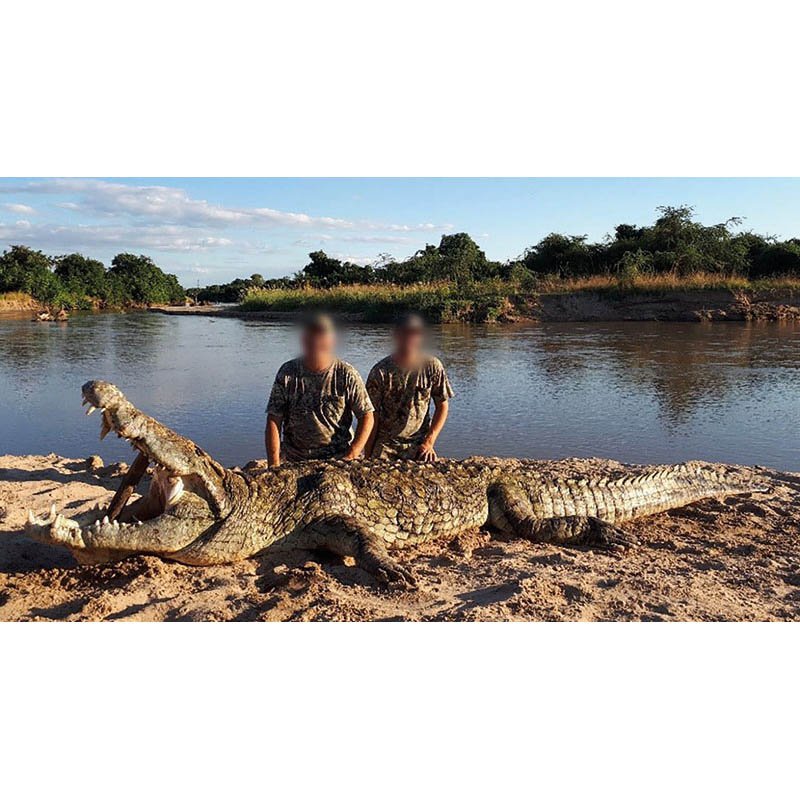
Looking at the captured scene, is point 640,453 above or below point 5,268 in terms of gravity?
below

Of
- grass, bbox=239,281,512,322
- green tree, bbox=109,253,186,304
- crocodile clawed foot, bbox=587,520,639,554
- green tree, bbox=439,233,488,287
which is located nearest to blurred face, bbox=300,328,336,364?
crocodile clawed foot, bbox=587,520,639,554

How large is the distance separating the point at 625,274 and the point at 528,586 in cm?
2481

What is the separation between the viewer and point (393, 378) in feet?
17.0

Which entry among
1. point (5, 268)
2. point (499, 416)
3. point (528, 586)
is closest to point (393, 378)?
point (528, 586)

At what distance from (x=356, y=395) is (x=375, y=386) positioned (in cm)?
54

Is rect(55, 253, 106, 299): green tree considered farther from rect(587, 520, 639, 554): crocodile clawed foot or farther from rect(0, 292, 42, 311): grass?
rect(587, 520, 639, 554): crocodile clawed foot

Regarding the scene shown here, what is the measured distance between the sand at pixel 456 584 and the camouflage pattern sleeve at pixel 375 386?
1.48m

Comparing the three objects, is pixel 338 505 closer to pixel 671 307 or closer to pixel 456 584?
pixel 456 584

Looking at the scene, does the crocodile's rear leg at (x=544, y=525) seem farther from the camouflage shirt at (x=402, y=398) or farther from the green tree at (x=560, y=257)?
the green tree at (x=560, y=257)

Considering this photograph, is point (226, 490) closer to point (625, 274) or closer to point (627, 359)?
point (627, 359)

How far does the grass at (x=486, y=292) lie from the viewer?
23844 millimetres

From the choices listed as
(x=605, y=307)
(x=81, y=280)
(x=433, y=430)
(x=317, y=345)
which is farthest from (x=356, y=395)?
(x=81, y=280)

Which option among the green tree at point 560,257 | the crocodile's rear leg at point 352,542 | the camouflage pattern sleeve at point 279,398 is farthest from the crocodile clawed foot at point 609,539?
the green tree at point 560,257

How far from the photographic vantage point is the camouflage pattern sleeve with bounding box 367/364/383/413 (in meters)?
5.21
